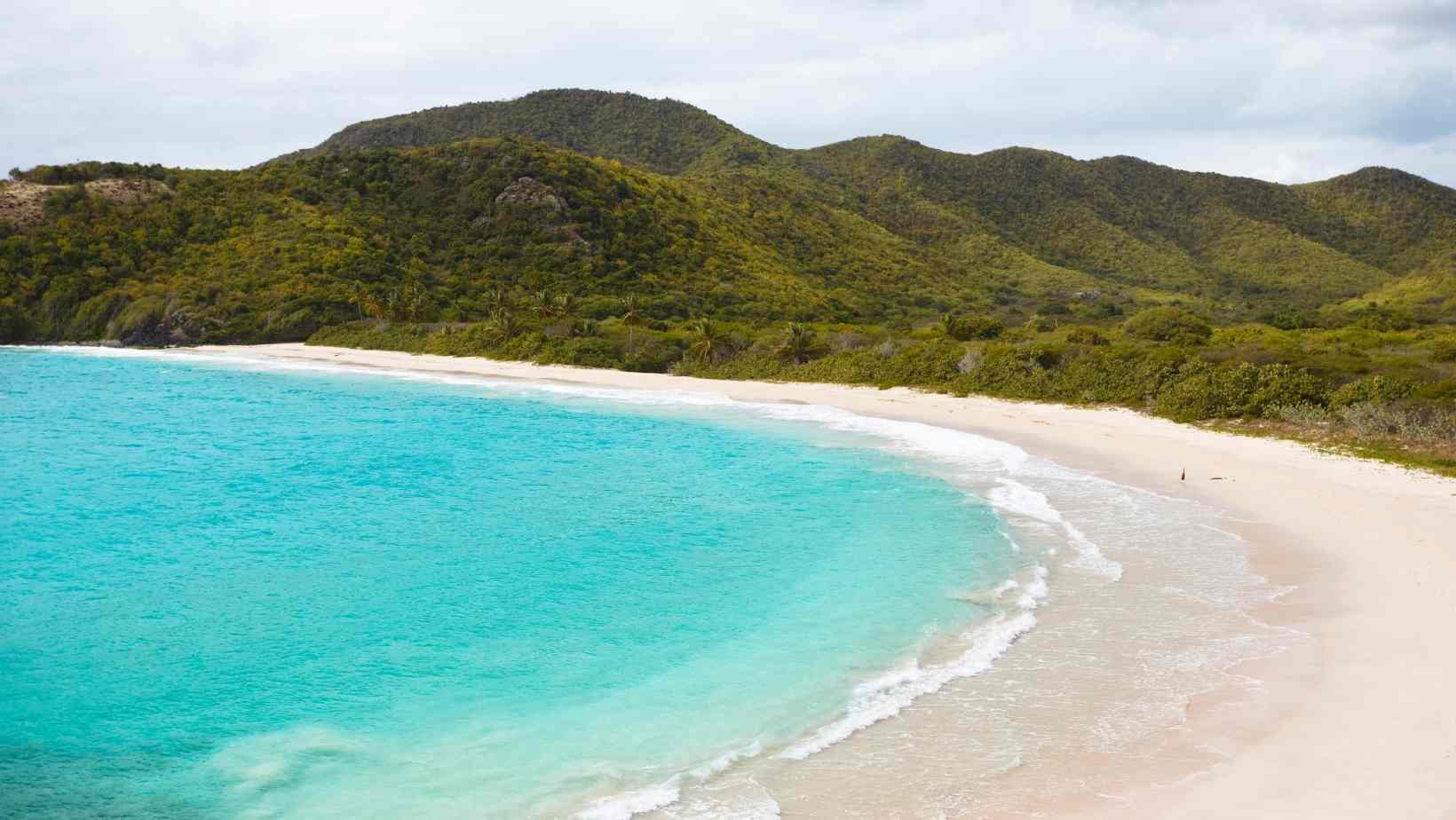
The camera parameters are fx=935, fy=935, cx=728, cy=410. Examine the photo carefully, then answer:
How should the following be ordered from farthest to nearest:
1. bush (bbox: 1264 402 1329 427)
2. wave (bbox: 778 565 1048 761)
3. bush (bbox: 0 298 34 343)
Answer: bush (bbox: 0 298 34 343)
bush (bbox: 1264 402 1329 427)
wave (bbox: 778 565 1048 761)

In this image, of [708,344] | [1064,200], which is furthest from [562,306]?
[1064,200]

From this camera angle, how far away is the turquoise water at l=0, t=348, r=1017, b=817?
7336mm

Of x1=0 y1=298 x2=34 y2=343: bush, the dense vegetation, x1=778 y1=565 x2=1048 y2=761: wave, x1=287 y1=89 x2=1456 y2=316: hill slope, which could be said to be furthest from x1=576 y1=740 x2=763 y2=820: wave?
x1=287 y1=89 x2=1456 y2=316: hill slope

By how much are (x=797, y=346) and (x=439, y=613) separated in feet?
104

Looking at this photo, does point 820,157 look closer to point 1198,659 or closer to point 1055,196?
point 1055,196

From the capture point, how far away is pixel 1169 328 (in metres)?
40.6

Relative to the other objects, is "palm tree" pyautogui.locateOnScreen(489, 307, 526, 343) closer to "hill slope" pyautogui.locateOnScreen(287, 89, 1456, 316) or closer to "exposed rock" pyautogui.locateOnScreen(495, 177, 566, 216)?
"exposed rock" pyautogui.locateOnScreen(495, 177, 566, 216)

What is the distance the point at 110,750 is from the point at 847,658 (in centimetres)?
657

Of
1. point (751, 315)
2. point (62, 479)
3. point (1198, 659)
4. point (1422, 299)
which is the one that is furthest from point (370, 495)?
point (1422, 299)

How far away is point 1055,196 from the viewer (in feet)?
429

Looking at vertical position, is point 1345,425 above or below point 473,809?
above

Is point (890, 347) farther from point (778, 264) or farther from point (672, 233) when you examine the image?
point (672, 233)

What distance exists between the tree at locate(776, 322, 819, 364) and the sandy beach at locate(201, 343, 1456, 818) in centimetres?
2058

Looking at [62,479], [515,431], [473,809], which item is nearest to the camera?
[473,809]
